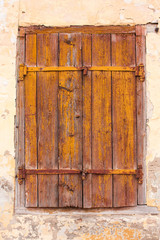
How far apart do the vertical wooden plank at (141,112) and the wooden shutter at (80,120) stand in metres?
0.04

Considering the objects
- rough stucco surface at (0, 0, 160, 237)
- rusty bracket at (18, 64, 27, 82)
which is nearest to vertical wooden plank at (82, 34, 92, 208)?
rough stucco surface at (0, 0, 160, 237)

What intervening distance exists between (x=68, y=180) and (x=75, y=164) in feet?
0.52

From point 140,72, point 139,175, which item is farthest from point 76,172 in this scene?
point 140,72

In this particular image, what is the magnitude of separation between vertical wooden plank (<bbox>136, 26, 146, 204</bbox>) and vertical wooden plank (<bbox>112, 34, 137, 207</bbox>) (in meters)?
0.04

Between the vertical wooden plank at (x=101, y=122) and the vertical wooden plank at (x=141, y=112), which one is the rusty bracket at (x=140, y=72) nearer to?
the vertical wooden plank at (x=141, y=112)

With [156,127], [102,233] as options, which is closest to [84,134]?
[156,127]

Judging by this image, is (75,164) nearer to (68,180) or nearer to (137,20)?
(68,180)

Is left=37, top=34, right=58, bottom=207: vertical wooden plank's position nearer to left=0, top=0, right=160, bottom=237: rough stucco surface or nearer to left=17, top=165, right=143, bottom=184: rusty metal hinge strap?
left=17, top=165, right=143, bottom=184: rusty metal hinge strap

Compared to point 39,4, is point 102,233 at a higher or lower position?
lower

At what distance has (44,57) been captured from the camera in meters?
2.63

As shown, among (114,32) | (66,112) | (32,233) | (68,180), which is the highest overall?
(114,32)

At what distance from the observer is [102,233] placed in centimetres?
256

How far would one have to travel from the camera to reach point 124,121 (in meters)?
2.60

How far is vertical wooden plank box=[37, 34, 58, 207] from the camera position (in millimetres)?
2588
